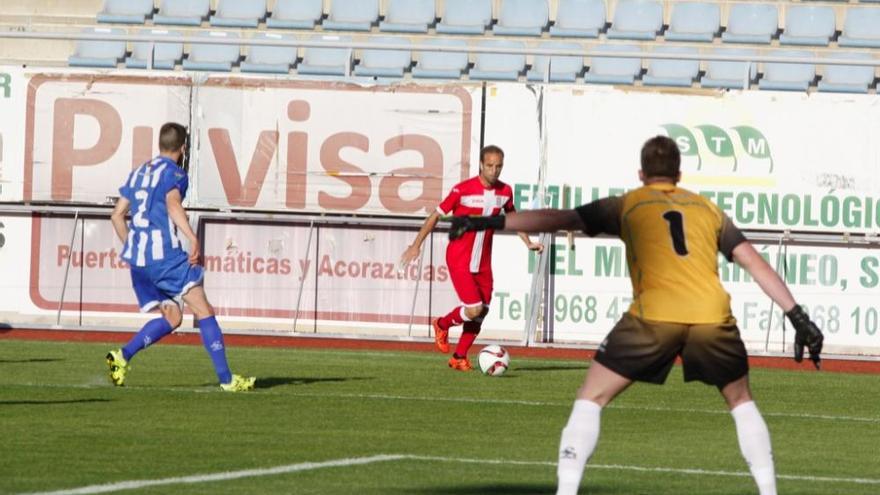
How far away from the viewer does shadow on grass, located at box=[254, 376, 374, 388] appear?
50.9 ft

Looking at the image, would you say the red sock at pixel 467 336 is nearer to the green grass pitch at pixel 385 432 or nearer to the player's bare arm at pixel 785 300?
the green grass pitch at pixel 385 432

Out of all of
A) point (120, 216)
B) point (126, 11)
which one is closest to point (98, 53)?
point (126, 11)

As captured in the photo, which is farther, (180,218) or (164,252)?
(164,252)

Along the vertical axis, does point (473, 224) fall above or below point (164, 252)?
above

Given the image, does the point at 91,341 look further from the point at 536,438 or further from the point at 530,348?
the point at 536,438

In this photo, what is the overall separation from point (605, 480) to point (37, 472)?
2.88 meters

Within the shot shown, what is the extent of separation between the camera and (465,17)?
2884 cm

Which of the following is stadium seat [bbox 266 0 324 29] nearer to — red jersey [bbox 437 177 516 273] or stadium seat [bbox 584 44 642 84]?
stadium seat [bbox 584 44 642 84]

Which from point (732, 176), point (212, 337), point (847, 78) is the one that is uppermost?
point (847, 78)

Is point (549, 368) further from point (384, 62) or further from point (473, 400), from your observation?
point (384, 62)

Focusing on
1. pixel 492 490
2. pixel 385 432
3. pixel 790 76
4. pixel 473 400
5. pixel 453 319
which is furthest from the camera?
pixel 790 76

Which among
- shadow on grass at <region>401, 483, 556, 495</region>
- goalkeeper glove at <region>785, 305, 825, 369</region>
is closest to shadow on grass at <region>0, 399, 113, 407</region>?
shadow on grass at <region>401, 483, 556, 495</region>

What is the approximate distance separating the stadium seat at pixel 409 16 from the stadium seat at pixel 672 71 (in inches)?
141

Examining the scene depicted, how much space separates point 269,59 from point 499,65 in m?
3.59
